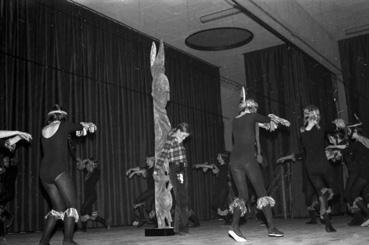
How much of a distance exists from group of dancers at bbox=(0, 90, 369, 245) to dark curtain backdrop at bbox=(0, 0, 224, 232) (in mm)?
1297

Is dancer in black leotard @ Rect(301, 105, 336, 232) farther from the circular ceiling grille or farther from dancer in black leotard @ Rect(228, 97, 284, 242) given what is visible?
the circular ceiling grille

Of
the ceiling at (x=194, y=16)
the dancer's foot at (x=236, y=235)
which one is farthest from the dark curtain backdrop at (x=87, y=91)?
the dancer's foot at (x=236, y=235)

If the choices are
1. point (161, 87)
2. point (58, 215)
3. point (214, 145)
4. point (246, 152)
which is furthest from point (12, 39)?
point (214, 145)

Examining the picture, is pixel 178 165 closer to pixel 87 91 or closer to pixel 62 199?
pixel 62 199

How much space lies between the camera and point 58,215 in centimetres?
430

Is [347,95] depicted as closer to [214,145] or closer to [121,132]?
[214,145]

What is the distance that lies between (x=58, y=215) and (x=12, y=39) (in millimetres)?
4676

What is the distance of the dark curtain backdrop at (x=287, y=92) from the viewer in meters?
11.8

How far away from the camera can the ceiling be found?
9453mm

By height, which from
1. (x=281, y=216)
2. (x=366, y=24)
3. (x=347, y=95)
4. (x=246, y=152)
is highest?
(x=366, y=24)

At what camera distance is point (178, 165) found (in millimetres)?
5992

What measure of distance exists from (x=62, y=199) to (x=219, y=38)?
7.37 meters

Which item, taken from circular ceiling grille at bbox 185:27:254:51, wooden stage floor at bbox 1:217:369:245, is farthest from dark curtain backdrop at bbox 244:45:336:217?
wooden stage floor at bbox 1:217:369:245

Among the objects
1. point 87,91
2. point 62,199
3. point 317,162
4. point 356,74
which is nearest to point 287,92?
point 356,74
